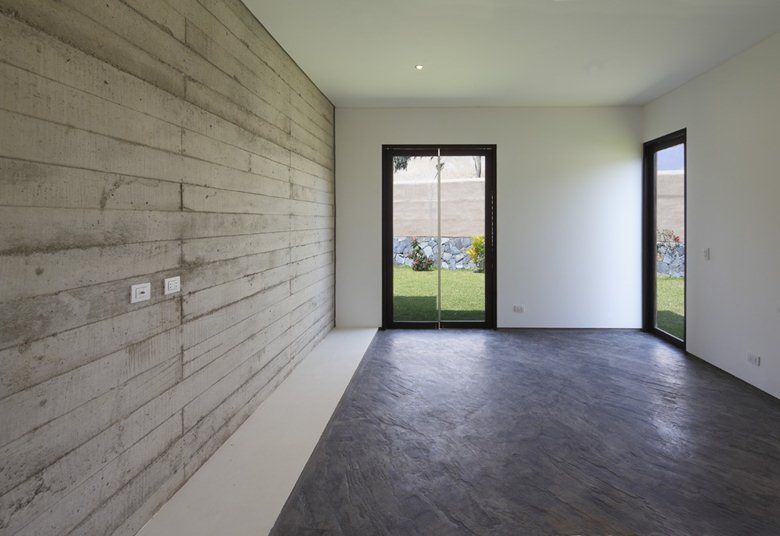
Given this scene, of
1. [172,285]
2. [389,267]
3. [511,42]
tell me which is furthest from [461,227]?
[172,285]

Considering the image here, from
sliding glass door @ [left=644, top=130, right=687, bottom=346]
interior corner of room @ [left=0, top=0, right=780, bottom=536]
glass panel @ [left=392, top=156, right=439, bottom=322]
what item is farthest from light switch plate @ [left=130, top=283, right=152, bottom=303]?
sliding glass door @ [left=644, top=130, right=687, bottom=346]

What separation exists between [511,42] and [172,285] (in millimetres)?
3290

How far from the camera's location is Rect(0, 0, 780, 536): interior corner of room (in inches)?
71.5

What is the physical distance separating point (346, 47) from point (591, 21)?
1.93m

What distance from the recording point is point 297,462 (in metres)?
2.82

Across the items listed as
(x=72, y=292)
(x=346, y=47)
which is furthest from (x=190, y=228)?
(x=346, y=47)

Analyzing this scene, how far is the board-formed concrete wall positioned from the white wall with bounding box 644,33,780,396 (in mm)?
3952

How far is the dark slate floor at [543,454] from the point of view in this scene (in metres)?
2.29

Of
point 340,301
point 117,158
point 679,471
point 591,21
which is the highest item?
point 591,21

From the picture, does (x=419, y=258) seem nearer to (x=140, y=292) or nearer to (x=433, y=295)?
(x=433, y=295)

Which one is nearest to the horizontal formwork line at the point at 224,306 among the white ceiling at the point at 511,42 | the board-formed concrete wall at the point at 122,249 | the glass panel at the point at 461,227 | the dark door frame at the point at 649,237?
the board-formed concrete wall at the point at 122,249

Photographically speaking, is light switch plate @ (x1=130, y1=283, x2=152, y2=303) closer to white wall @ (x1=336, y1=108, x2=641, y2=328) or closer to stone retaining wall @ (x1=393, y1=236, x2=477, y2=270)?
white wall @ (x1=336, y1=108, x2=641, y2=328)

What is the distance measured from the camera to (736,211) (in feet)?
14.6

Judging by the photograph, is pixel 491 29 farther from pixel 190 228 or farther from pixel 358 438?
pixel 358 438
